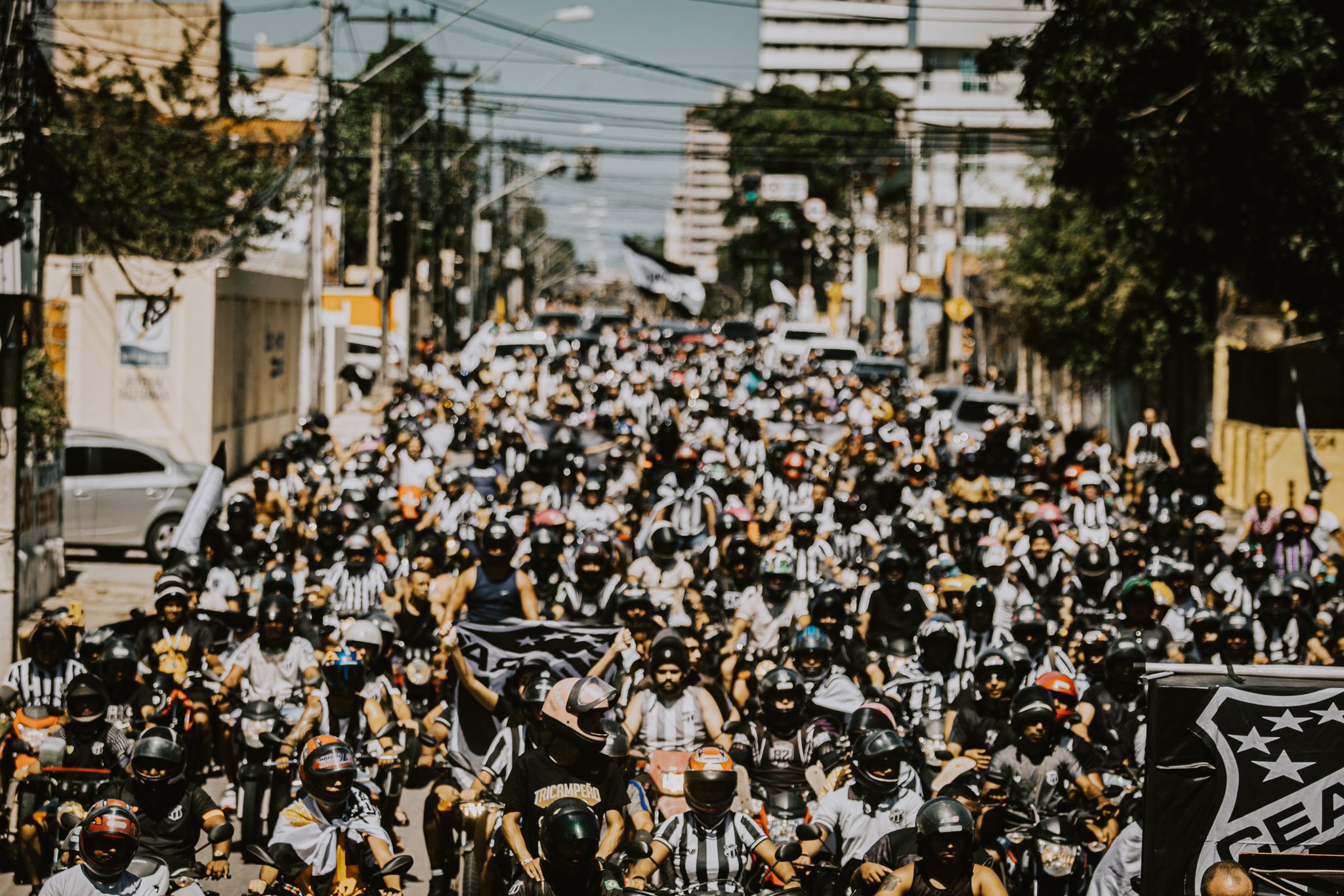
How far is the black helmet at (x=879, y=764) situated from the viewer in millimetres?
8141

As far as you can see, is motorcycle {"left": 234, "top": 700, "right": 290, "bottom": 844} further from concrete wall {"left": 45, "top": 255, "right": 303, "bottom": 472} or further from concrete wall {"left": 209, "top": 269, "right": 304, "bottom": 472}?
concrete wall {"left": 209, "top": 269, "right": 304, "bottom": 472}

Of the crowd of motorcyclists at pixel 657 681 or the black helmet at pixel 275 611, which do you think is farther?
the black helmet at pixel 275 611

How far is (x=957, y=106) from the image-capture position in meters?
Result: 102

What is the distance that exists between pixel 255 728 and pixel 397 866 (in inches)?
119

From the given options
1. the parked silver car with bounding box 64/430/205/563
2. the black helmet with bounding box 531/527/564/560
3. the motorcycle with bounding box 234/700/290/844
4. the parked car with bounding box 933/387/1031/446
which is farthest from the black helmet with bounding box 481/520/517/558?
the parked car with bounding box 933/387/1031/446

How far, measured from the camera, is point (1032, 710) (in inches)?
354

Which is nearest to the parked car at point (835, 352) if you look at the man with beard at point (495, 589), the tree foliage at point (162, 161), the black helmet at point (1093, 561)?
the tree foliage at point (162, 161)

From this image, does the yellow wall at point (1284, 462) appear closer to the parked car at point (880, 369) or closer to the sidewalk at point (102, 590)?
the parked car at point (880, 369)

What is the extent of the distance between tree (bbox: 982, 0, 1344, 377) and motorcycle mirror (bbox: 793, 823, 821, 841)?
1237cm

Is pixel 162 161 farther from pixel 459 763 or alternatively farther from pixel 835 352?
pixel 459 763

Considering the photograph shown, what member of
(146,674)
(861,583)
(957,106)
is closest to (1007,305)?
(861,583)

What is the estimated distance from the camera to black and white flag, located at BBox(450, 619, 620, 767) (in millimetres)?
10141

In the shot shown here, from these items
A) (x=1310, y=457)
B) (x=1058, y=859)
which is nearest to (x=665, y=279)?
(x=1310, y=457)

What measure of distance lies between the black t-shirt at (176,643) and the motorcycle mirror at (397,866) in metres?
3.89
